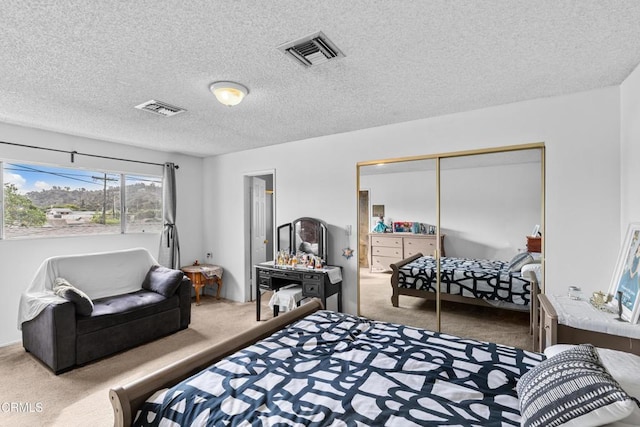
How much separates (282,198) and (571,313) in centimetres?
340

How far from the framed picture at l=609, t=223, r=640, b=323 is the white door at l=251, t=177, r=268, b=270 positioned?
432 centimetres

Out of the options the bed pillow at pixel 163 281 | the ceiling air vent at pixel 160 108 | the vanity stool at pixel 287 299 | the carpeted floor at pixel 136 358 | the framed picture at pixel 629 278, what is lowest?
the carpeted floor at pixel 136 358

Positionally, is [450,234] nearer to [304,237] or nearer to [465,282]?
[465,282]

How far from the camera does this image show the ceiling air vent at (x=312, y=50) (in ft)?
5.81

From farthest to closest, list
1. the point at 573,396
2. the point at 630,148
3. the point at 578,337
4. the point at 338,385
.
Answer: the point at 630,148, the point at 578,337, the point at 338,385, the point at 573,396

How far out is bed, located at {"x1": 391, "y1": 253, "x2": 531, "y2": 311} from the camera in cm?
295

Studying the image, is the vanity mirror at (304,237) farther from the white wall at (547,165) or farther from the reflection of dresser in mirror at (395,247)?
the reflection of dresser in mirror at (395,247)

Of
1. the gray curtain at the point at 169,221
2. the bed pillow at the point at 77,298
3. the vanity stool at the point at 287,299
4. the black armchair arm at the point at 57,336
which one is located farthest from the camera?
the gray curtain at the point at 169,221

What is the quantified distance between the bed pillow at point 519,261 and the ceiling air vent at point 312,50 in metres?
2.44

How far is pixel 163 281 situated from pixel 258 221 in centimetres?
186

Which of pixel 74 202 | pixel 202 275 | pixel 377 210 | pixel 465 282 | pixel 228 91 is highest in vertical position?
pixel 228 91

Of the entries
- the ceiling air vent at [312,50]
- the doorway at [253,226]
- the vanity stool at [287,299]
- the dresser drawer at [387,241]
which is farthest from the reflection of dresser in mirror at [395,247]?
the ceiling air vent at [312,50]

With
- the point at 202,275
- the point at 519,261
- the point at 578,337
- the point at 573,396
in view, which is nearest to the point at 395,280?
the point at 519,261

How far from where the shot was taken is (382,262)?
3672 mm
